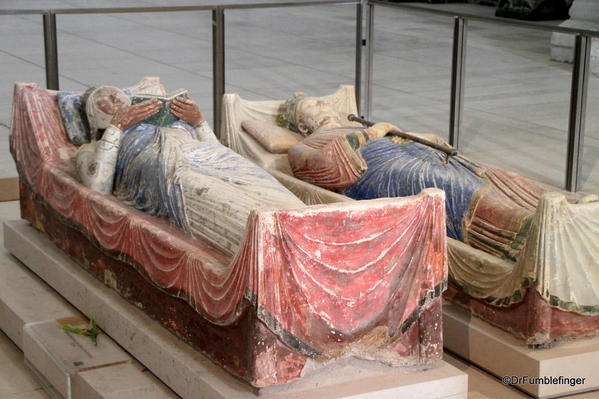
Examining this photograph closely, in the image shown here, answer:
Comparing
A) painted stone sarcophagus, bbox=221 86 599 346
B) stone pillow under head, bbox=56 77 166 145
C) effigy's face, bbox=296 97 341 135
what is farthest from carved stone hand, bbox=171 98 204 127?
effigy's face, bbox=296 97 341 135

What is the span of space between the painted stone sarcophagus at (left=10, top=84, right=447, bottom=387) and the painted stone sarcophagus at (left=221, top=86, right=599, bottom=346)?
482 mm

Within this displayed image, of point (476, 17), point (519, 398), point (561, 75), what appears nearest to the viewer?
point (519, 398)

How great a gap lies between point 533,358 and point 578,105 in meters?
3.15

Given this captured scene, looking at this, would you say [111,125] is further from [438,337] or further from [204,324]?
[438,337]

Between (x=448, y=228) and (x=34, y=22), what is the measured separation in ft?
15.4

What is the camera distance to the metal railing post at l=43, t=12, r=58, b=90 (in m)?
7.58

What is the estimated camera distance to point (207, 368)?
412cm

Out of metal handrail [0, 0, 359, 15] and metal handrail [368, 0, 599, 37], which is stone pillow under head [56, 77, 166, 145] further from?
metal handrail [368, 0, 599, 37]

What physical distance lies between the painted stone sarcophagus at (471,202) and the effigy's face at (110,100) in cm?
83

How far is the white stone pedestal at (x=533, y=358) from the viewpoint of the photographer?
4352 mm

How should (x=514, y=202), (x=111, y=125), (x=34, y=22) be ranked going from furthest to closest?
(x=34, y=22), (x=111, y=125), (x=514, y=202)

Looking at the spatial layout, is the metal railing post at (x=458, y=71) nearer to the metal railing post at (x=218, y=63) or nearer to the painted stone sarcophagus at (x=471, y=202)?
the painted stone sarcophagus at (x=471, y=202)

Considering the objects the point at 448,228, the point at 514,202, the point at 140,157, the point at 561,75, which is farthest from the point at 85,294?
the point at 561,75

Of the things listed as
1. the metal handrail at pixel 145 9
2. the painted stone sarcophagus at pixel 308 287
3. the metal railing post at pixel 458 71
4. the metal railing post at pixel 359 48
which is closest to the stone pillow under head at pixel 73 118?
the painted stone sarcophagus at pixel 308 287
